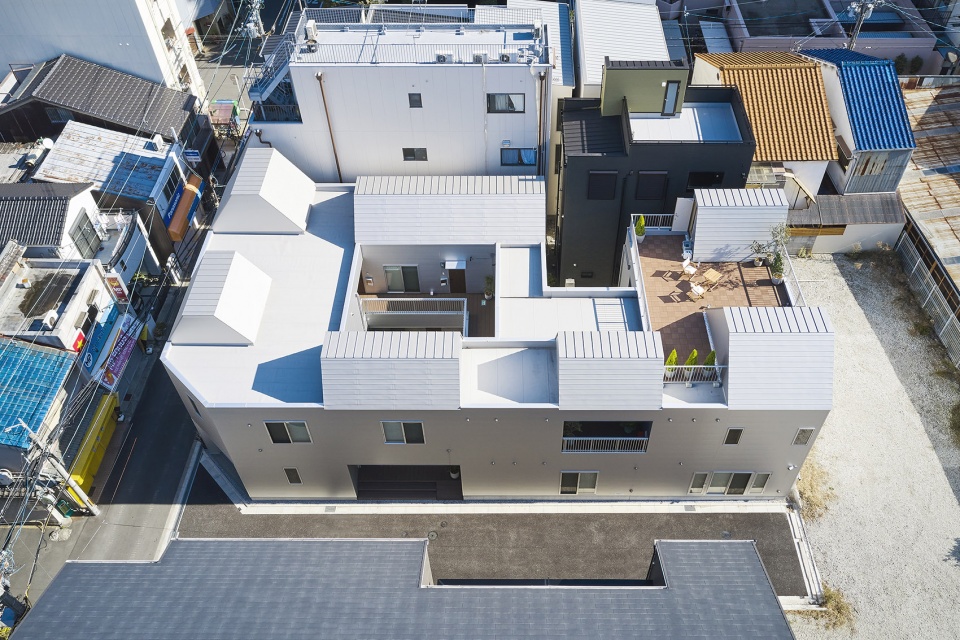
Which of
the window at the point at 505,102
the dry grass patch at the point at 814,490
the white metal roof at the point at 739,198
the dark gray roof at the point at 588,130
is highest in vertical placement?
the window at the point at 505,102

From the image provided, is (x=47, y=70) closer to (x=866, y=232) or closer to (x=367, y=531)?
(x=367, y=531)

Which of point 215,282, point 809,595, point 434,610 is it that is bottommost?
point 809,595

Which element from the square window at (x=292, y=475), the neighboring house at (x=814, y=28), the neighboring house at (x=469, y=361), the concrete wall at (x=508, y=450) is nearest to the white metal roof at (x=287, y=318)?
the neighboring house at (x=469, y=361)

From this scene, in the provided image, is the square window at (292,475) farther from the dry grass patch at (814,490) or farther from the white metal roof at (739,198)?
the dry grass patch at (814,490)

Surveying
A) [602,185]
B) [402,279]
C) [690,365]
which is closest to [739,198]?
[602,185]

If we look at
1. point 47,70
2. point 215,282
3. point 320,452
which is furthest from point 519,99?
point 47,70

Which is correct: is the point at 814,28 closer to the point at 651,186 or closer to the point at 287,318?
the point at 651,186
